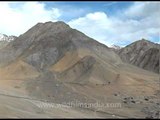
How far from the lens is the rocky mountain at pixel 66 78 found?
172 feet

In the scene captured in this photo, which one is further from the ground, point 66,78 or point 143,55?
point 143,55

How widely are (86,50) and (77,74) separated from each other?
16.1 meters

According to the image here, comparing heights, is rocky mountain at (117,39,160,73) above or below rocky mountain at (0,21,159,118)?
above

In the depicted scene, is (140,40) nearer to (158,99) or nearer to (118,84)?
(118,84)

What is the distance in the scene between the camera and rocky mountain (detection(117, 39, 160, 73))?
484 ft

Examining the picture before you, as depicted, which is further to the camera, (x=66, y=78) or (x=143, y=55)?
(x=143, y=55)

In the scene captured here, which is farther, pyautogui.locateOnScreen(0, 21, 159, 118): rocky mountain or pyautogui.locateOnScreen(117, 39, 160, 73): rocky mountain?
pyautogui.locateOnScreen(117, 39, 160, 73): rocky mountain

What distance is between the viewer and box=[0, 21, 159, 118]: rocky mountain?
52.5 meters

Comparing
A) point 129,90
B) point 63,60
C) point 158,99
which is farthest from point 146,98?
point 63,60

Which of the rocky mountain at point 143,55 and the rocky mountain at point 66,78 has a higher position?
the rocky mountain at point 143,55

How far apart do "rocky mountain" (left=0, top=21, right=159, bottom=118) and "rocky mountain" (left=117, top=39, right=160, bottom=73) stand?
34.2 metres

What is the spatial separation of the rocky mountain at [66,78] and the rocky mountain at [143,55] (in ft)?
112

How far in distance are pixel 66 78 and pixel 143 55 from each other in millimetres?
69954

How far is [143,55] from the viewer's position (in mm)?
157875
